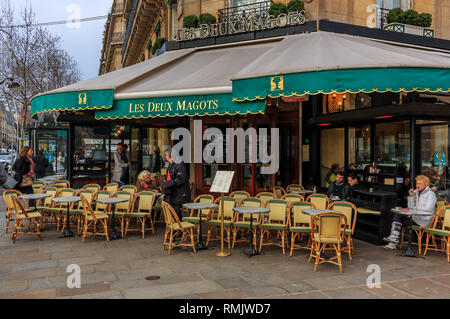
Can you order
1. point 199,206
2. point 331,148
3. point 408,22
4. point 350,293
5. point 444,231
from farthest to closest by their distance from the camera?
point 331,148, point 408,22, point 199,206, point 444,231, point 350,293

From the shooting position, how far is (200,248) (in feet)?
24.4

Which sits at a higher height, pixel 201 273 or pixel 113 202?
pixel 113 202

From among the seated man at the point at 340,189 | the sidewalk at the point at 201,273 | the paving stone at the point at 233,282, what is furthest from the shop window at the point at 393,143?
the paving stone at the point at 233,282

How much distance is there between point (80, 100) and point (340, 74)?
Answer: 18.5 ft

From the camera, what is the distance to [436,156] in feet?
30.8

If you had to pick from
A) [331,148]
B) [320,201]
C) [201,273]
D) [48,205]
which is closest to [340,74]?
[320,201]

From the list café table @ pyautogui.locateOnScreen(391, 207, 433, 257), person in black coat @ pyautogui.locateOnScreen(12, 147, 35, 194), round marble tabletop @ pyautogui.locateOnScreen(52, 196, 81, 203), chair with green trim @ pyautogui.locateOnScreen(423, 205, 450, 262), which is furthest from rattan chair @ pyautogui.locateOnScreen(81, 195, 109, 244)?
chair with green trim @ pyautogui.locateOnScreen(423, 205, 450, 262)

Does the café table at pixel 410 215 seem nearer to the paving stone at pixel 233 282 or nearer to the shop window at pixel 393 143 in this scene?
the shop window at pixel 393 143

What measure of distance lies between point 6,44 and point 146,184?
62.6 feet

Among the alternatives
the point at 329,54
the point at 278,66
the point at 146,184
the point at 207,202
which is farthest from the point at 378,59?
the point at 146,184

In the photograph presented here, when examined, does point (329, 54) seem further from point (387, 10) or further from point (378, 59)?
point (387, 10)

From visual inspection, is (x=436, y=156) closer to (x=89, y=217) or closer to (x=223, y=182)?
(x=223, y=182)

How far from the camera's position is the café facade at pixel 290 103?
6.88 meters

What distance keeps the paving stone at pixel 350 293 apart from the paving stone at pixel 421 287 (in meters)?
0.55
